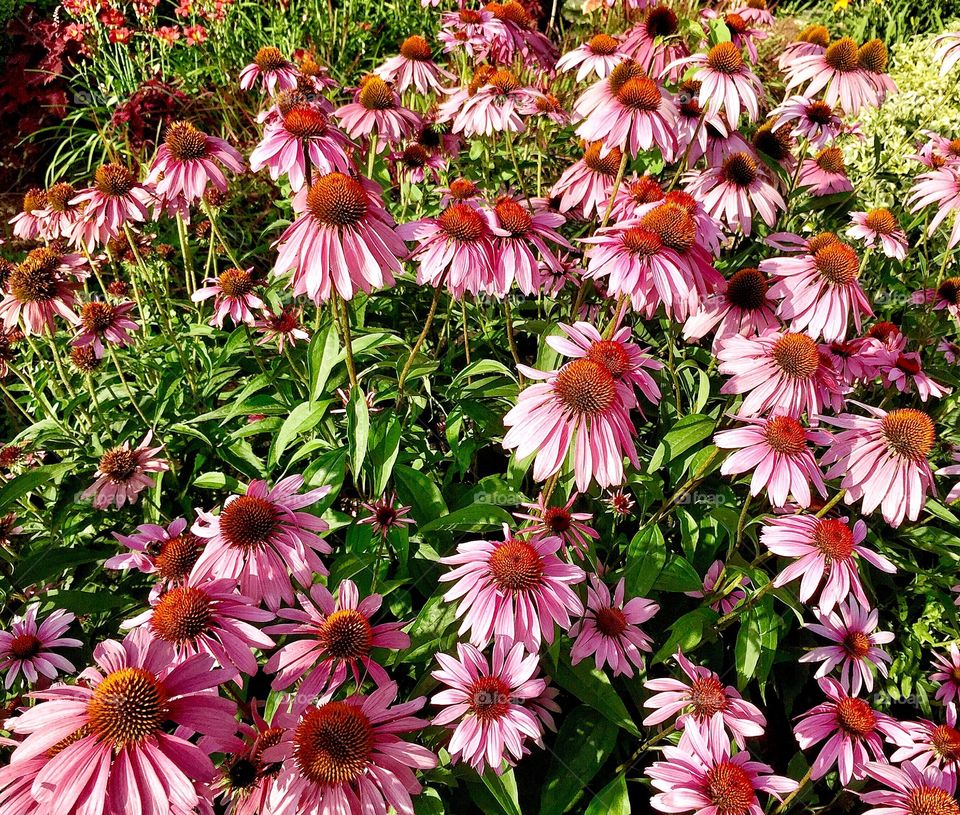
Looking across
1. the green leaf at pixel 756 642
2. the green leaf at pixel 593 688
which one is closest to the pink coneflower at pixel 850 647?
the green leaf at pixel 756 642

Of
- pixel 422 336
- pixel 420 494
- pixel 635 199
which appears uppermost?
pixel 635 199

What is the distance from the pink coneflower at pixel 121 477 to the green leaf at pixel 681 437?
1542 millimetres

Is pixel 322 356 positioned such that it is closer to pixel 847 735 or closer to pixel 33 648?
pixel 33 648

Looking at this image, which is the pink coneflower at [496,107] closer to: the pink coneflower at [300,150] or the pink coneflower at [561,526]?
the pink coneflower at [300,150]

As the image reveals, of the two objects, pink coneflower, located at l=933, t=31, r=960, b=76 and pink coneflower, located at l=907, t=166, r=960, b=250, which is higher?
pink coneflower, located at l=933, t=31, r=960, b=76

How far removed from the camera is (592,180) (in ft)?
8.41

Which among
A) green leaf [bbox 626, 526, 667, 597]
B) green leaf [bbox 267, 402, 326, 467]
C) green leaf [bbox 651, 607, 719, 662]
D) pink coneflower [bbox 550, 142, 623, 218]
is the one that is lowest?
green leaf [bbox 651, 607, 719, 662]

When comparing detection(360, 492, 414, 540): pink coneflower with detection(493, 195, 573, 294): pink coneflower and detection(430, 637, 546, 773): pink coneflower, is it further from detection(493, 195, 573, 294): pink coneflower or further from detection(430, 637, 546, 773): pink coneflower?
detection(493, 195, 573, 294): pink coneflower

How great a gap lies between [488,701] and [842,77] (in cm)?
276

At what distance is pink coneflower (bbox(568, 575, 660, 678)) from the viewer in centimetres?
176

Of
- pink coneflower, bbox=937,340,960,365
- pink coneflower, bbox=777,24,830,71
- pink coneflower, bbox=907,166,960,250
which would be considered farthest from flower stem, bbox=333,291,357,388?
pink coneflower, bbox=777,24,830,71

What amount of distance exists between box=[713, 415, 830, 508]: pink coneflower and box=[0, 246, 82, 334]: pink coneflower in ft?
6.78

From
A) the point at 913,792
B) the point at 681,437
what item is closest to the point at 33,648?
the point at 681,437

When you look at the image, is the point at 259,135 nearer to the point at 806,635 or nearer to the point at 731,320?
the point at 731,320
